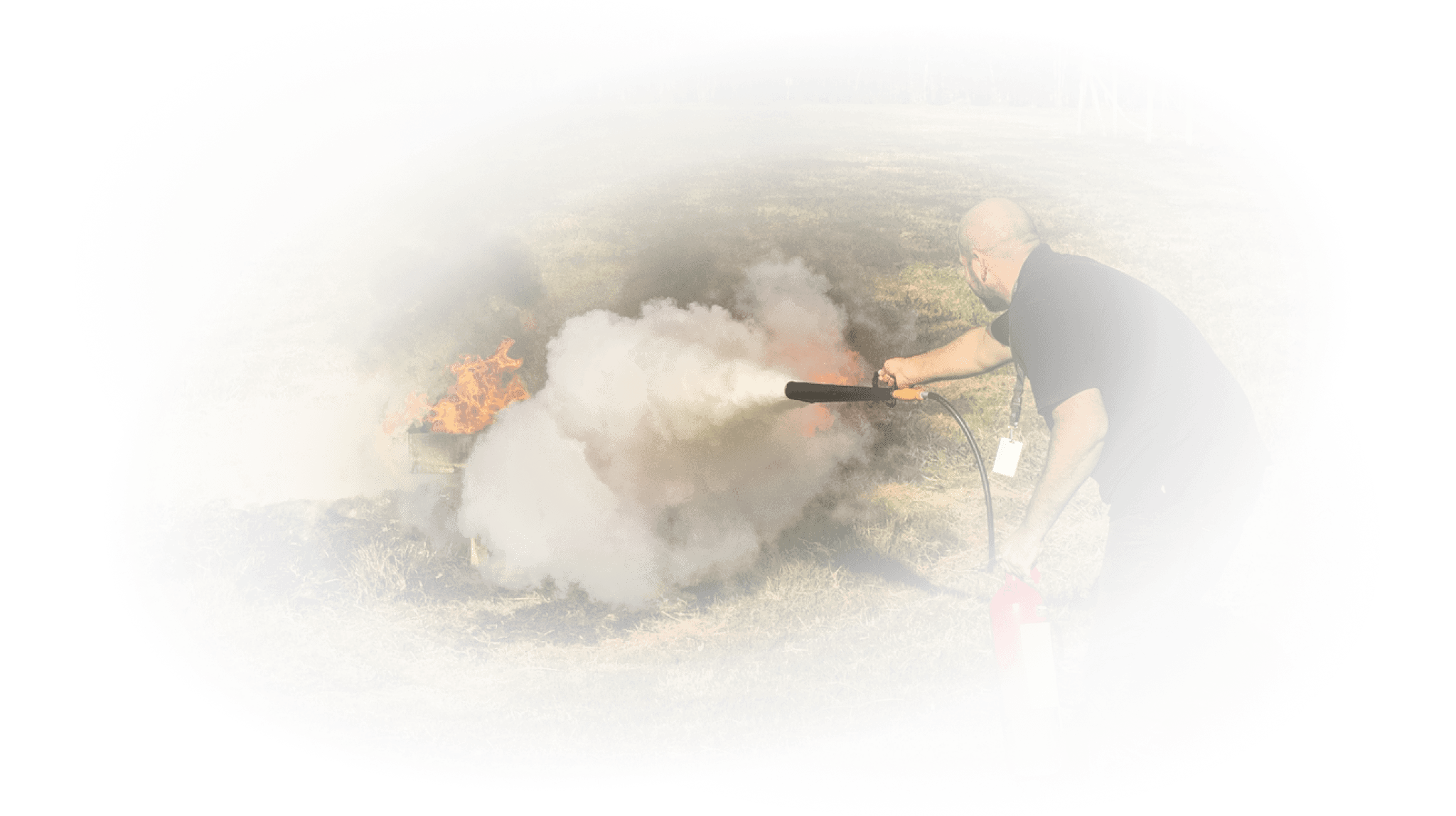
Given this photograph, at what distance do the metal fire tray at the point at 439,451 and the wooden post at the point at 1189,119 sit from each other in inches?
166

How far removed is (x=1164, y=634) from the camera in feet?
14.5

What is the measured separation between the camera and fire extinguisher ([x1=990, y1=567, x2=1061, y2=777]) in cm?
428

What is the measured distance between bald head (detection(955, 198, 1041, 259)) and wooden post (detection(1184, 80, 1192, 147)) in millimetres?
1250

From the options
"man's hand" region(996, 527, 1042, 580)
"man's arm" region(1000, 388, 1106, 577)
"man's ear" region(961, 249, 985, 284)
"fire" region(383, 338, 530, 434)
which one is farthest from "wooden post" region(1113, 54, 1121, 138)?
"fire" region(383, 338, 530, 434)

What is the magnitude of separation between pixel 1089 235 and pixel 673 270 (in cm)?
220

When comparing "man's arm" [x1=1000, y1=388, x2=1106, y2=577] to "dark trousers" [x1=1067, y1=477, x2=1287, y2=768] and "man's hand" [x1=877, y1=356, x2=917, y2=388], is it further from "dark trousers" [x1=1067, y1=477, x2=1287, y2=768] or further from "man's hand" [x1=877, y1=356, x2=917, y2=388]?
"man's hand" [x1=877, y1=356, x2=917, y2=388]

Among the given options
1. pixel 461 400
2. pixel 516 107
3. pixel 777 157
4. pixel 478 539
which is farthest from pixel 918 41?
pixel 478 539

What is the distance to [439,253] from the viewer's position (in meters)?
5.57

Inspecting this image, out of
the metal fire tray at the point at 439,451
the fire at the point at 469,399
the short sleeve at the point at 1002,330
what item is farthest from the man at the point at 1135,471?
the metal fire tray at the point at 439,451

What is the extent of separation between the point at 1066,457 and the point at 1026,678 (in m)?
1.04

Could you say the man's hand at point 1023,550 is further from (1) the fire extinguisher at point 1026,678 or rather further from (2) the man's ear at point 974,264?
(2) the man's ear at point 974,264

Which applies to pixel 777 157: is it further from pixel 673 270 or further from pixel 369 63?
pixel 369 63

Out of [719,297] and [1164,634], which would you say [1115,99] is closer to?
[719,297]

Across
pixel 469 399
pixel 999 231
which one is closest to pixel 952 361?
pixel 999 231
